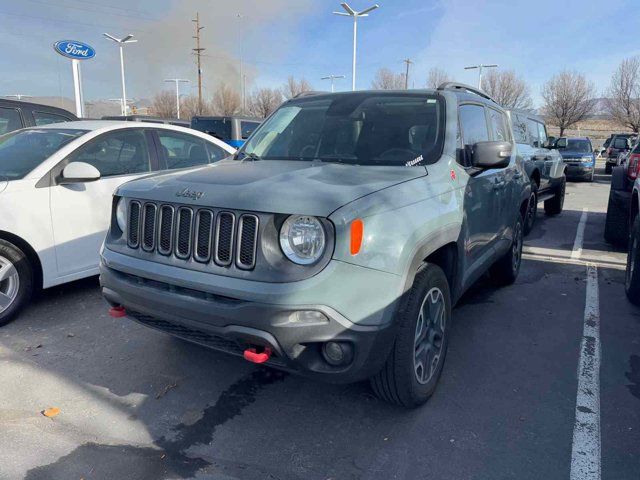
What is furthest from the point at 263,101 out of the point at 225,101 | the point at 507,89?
the point at 507,89

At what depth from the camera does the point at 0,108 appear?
7551 millimetres

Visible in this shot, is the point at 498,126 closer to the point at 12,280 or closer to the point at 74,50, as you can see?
the point at 12,280

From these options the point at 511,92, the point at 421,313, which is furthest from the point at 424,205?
the point at 511,92

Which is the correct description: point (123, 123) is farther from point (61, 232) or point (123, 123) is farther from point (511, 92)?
point (511, 92)

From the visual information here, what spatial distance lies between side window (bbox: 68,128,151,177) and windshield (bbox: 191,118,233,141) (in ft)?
31.3

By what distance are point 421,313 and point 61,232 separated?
3.36m

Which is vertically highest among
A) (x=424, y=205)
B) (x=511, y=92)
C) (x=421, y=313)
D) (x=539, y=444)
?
(x=511, y=92)

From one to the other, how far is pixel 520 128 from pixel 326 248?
8106mm

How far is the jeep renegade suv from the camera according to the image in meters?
2.42

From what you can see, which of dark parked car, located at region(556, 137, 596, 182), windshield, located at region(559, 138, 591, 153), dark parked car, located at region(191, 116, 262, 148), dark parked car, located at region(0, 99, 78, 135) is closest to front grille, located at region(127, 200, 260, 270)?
dark parked car, located at region(0, 99, 78, 135)

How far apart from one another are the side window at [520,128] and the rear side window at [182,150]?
220 inches

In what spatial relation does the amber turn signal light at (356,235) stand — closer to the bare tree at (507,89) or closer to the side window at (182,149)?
the side window at (182,149)

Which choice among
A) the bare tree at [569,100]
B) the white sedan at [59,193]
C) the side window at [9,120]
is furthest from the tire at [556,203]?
the bare tree at [569,100]

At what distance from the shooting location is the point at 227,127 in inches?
588
